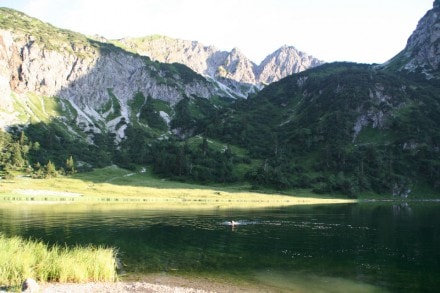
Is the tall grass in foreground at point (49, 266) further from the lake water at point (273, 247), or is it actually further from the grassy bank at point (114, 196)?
the grassy bank at point (114, 196)

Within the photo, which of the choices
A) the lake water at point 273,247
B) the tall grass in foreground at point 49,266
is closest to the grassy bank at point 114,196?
the lake water at point 273,247

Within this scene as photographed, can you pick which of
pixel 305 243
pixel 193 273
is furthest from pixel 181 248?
pixel 305 243

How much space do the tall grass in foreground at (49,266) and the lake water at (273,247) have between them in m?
7.52

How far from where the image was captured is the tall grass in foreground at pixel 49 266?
34.1 m

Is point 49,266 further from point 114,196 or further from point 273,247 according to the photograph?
point 114,196

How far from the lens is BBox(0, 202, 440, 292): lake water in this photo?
4419 cm

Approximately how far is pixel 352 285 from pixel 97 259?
2681 centimetres

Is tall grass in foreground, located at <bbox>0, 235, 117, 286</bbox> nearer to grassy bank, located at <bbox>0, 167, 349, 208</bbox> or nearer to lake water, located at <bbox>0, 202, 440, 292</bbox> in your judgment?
lake water, located at <bbox>0, 202, 440, 292</bbox>

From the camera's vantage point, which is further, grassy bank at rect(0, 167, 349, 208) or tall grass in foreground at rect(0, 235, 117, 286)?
grassy bank at rect(0, 167, 349, 208)

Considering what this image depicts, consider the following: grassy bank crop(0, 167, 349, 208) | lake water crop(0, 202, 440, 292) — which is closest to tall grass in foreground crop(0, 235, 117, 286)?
lake water crop(0, 202, 440, 292)

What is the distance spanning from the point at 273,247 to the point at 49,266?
37512mm

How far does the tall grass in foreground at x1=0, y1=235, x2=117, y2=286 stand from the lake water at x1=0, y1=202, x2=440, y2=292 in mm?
7522

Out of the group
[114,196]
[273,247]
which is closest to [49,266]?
[273,247]

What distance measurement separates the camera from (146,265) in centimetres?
4881
